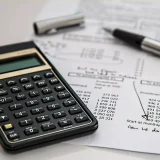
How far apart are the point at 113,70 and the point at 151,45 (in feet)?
0.22

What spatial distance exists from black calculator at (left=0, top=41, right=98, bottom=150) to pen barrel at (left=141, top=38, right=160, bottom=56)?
0.15 meters

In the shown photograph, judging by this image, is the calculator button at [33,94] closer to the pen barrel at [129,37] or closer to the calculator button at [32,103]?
the calculator button at [32,103]

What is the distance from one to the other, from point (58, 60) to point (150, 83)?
13cm

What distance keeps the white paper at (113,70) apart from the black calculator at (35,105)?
0.08ft

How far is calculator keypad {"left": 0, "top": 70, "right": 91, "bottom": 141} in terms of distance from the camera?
0.39 m

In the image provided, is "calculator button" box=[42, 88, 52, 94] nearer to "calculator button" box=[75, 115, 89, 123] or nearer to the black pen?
"calculator button" box=[75, 115, 89, 123]

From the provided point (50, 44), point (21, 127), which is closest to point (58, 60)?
point (50, 44)

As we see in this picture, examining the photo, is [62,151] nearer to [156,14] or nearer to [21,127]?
[21,127]

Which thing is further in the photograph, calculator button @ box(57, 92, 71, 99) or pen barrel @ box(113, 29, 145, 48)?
pen barrel @ box(113, 29, 145, 48)

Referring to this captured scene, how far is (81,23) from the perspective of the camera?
0.62 meters

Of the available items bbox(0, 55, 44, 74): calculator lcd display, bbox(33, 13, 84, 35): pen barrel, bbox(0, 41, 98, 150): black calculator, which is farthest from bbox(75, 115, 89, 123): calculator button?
bbox(33, 13, 84, 35): pen barrel

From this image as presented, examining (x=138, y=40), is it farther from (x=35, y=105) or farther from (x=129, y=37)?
(x=35, y=105)

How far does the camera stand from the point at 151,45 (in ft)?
1.76

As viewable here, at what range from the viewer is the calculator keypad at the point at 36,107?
1.28 feet
